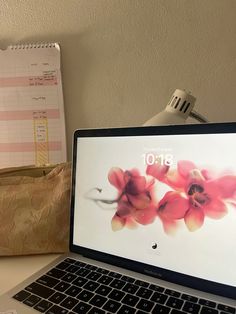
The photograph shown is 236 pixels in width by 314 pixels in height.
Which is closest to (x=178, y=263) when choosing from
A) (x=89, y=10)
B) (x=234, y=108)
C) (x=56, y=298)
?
(x=56, y=298)

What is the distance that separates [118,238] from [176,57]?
517 millimetres

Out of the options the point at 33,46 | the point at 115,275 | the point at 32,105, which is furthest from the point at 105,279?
the point at 33,46

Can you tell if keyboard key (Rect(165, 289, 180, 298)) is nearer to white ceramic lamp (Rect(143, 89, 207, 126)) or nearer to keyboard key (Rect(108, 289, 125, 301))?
keyboard key (Rect(108, 289, 125, 301))

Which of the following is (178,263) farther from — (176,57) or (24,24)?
(24,24)

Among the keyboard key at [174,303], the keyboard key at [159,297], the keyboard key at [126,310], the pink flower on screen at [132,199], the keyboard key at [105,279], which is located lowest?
the keyboard key at [105,279]

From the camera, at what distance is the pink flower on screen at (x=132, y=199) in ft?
2.01

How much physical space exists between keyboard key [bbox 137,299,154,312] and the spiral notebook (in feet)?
1.81

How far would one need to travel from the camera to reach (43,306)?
53 centimetres

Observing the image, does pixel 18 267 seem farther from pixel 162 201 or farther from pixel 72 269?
pixel 162 201

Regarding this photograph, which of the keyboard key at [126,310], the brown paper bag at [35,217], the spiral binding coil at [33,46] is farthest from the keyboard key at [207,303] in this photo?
the spiral binding coil at [33,46]

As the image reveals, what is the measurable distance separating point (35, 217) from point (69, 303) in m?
0.25

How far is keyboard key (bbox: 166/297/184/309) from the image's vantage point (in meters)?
0.50

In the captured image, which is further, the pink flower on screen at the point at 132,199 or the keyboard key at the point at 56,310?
the pink flower on screen at the point at 132,199

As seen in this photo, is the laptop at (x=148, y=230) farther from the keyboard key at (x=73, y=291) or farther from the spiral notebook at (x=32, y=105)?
the spiral notebook at (x=32, y=105)
